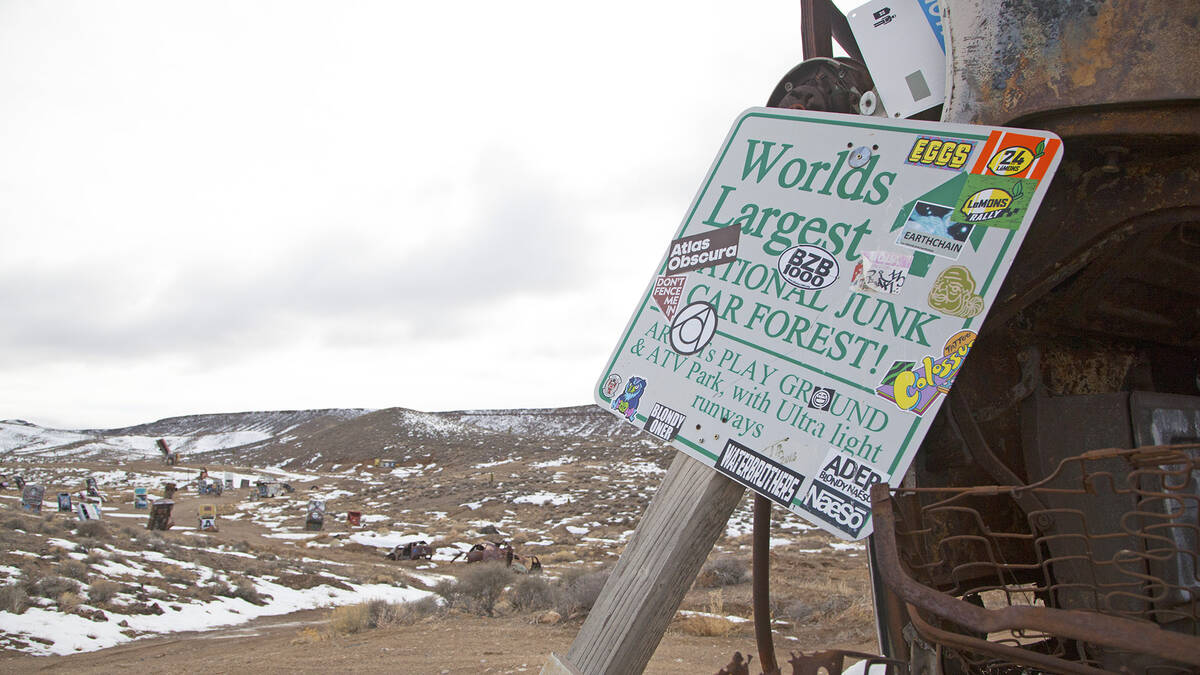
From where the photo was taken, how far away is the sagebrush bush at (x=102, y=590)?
993 centimetres

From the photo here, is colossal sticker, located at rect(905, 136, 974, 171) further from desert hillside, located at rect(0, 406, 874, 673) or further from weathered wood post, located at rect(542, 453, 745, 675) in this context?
desert hillside, located at rect(0, 406, 874, 673)

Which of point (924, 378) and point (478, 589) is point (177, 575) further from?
point (924, 378)

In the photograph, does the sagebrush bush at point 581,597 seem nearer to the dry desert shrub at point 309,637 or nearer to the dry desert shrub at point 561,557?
the dry desert shrub at point 309,637

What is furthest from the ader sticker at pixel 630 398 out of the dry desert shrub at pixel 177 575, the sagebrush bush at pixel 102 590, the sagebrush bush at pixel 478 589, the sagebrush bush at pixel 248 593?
the dry desert shrub at pixel 177 575

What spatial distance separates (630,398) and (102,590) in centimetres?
1118

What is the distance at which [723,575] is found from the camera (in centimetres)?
1127

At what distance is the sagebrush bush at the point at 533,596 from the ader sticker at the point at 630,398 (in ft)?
26.6

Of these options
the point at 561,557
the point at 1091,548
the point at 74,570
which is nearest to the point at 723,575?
the point at 561,557

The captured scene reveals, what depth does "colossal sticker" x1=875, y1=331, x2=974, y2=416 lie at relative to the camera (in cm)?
146

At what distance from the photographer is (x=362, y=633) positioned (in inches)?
322

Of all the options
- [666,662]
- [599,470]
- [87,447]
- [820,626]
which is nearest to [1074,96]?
[666,662]

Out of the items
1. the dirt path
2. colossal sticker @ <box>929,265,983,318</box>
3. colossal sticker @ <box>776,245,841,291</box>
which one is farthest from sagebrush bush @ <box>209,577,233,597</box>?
colossal sticker @ <box>929,265,983,318</box>

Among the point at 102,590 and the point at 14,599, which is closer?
the point at 14,599

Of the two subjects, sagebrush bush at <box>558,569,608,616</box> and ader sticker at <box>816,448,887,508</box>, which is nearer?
ader sticker at <box>816,448,887,508</box>
